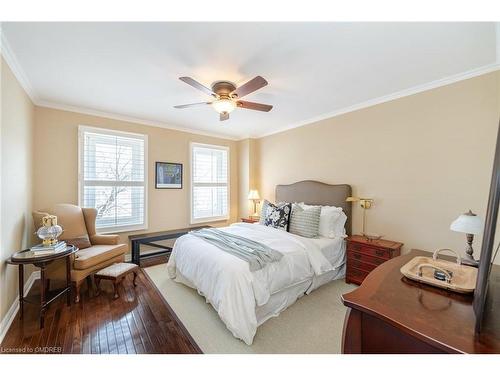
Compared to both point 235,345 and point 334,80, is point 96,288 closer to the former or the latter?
point 235,345

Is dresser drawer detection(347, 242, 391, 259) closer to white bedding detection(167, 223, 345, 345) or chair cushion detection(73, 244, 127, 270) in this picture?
white bedding detection(167, 223, 345, 345)

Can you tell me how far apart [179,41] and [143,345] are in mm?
2546

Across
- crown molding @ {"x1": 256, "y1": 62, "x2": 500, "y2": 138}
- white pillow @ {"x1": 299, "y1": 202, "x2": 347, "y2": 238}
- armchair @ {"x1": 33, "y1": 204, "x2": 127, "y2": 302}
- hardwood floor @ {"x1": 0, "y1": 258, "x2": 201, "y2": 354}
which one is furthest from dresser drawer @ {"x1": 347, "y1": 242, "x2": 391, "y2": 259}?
armchair @ {"x1": 33, "y1": 204, "x2": 127, "y2": 302}

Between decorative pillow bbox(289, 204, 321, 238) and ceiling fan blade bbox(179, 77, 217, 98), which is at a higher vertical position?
ceiling fan blade bbox(179, 77, 217, 98)

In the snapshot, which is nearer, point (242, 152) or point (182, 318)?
point (182, 318)

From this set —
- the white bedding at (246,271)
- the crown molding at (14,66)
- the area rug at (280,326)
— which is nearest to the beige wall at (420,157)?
the white bedding at (246,271)

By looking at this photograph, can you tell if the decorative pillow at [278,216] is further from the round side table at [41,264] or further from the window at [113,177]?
the round side table at [41,264]

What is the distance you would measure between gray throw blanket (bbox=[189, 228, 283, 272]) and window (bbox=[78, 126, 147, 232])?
1.85m

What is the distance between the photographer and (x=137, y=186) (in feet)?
12.6

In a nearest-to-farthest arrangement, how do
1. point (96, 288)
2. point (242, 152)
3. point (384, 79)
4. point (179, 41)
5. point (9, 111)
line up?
point (179, 41) < point (9, 111) < point (384, 79) < point (96, 288) < point (242, 152)

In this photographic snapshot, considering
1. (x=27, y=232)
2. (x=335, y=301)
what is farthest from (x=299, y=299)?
(x=27, y=232)

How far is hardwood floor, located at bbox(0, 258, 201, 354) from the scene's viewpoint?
172 centimetres

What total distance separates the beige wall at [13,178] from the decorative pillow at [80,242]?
439 mm

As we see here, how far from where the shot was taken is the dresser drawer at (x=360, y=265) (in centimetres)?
267
